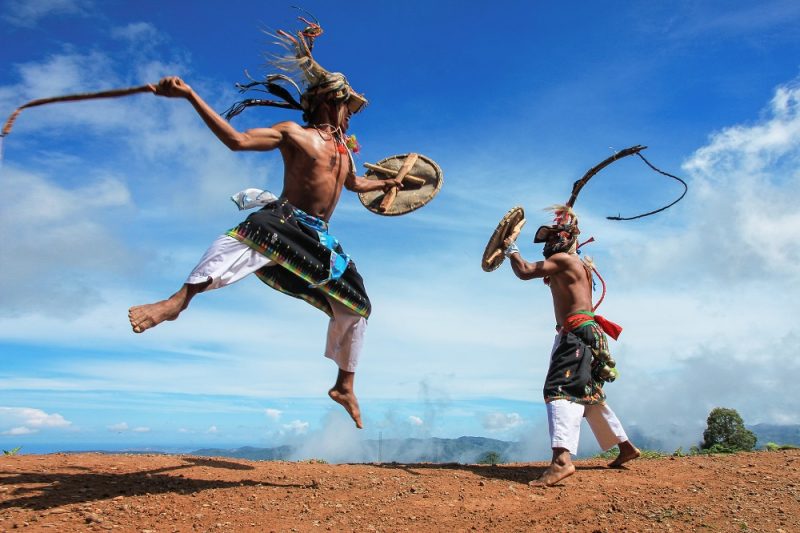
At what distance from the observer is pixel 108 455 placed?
22.2 feet

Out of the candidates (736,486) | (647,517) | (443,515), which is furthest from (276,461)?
(736,486)

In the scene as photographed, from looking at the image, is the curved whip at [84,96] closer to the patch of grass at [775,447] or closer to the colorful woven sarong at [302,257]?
the colorful woven sarong at [302,257]

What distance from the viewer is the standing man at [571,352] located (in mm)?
6250

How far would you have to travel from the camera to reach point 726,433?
905 cm

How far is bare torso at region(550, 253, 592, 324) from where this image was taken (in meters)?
6.80

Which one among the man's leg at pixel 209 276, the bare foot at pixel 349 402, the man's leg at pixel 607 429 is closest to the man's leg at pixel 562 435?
the man's leg at pixel 607 429

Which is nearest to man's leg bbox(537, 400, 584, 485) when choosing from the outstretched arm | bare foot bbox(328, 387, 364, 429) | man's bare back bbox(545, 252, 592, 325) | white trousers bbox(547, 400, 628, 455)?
white trousers bbox(547, 400, 628, 455)

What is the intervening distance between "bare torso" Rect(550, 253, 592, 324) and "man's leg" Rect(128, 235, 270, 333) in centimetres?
314

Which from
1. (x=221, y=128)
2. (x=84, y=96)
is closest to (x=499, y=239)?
(x=221, y=128)

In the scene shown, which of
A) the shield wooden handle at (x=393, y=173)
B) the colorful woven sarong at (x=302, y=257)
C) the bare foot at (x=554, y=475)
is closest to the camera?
the colorful woven sarong at (x=302, y=257)

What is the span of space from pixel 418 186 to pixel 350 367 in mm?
1882

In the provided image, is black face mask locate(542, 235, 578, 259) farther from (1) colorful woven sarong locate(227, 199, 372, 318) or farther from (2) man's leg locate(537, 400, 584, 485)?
(1) colorful woven sarong locate(227, 199, 372, 318)

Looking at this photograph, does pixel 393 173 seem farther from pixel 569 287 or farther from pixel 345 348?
pixel 569 287

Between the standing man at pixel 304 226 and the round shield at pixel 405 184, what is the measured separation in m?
0.24
